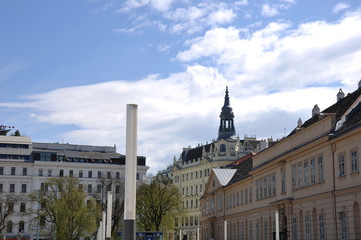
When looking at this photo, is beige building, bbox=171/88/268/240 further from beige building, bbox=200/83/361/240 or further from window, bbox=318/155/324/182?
window, bbox=318/155/324/182

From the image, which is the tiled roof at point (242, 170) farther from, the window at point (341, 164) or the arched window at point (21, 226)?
the arched window at point (21, 226)

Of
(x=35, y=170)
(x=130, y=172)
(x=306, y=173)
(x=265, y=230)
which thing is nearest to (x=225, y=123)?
(x=35, y=170)

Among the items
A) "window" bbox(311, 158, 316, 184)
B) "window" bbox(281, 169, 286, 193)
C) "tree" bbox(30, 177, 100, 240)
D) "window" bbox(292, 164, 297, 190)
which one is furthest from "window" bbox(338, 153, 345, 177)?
"tree" bbox(30, 177, 100, 240)

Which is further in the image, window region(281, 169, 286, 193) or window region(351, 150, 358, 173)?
window region(281, 169, 286, 193)

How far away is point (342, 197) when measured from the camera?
3928cm

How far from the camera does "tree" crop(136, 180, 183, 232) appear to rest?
86.3 m

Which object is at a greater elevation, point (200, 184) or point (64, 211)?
point (200, 184)

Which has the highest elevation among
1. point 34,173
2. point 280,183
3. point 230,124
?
point 230,124

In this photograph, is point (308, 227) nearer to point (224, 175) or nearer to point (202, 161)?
point (224, 175)

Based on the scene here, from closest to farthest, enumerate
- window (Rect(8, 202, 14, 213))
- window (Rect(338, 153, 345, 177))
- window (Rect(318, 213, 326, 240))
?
window (Rect(338, 153, 345, 177)), window (Rect(318, 213, 326, 240)), window (Rect(8, 202, 14, 213))

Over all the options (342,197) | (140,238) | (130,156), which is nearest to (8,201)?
(140,238)

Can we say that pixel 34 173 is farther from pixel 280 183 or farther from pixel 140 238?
pixel 280 183

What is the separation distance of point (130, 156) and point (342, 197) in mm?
29325

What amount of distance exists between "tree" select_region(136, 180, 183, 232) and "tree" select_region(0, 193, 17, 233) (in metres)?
29.2
